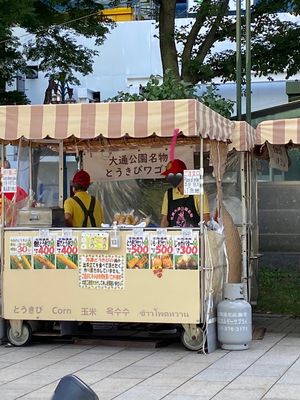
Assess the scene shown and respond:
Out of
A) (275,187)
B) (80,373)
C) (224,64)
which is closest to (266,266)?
(275,187)

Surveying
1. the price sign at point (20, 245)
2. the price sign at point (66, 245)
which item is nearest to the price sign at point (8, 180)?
Answer: the price sign at point (20, 245)

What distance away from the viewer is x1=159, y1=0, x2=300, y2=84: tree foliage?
15711 mm

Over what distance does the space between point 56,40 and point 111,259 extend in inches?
413

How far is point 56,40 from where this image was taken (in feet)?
57.7

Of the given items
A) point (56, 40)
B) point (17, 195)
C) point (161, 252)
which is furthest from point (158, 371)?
point (56, 40)

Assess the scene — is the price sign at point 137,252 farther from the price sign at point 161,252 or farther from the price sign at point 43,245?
the price sign at point 43,245

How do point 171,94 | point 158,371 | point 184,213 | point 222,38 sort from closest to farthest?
point 158,371 < point 184,213 < point 171,94 < point 222,38

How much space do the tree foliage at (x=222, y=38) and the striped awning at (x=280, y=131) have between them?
6.98m

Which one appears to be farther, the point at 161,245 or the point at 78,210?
the point at 78,210

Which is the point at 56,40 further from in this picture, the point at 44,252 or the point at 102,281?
the point at 102,281

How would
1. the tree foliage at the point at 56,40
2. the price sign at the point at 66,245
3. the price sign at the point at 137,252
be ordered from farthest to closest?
the tree foliage at the point at 56,40, the price sign at the point at 66,245, the price sign at the point at 137,252

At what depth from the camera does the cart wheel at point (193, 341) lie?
819 cm

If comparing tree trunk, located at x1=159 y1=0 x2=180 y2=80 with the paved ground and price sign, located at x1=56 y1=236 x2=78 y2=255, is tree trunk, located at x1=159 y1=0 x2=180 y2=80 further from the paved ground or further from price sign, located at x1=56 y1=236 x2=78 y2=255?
the paved ground

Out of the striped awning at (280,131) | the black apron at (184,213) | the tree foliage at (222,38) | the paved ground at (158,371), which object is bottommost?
the paved ground at (158,371)
